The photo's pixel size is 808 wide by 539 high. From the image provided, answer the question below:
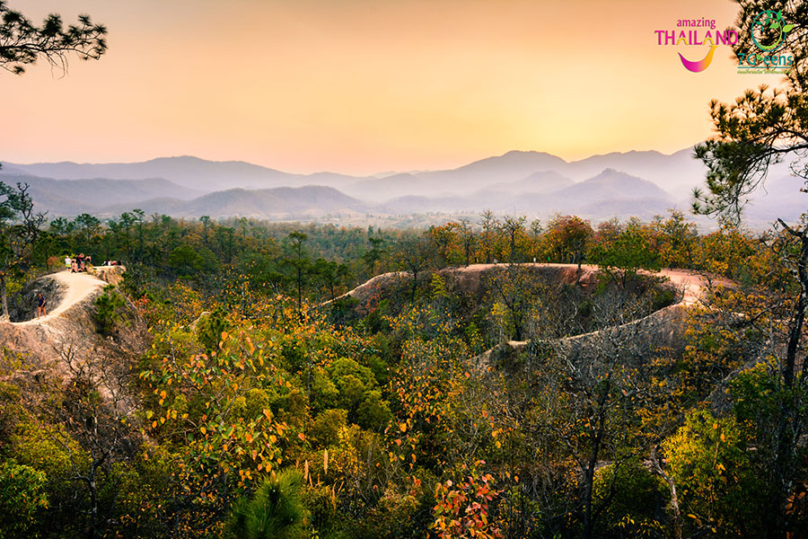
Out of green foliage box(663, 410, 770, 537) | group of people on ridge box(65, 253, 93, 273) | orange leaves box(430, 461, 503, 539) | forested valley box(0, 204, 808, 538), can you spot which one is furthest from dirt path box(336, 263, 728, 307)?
group of people on ridge box(65, 253, 93, 273)

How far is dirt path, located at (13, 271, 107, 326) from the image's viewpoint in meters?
16.1

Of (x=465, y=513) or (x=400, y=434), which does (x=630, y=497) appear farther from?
(x=465, y=513)

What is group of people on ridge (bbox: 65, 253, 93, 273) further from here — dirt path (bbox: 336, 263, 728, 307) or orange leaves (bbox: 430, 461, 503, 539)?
orange leaves (bbox: 430, 461, 503, 539)

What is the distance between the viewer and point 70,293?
20188 millimetres

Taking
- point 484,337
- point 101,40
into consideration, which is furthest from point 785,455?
point 484,337

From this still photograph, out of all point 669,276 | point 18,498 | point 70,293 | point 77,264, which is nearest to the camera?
point 18,498

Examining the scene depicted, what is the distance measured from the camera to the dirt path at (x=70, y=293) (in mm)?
16062

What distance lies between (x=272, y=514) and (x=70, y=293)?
22.1 meters

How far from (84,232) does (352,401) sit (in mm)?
71976

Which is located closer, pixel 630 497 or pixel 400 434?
pixel 630 497

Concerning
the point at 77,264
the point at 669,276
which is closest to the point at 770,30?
the point at 669,276

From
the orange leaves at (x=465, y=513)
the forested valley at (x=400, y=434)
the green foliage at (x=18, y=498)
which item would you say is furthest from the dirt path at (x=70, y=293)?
the orange leaves at (x=465, y=513)

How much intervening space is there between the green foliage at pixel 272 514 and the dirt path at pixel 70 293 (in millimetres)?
15625

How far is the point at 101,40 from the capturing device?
972 centimetres
